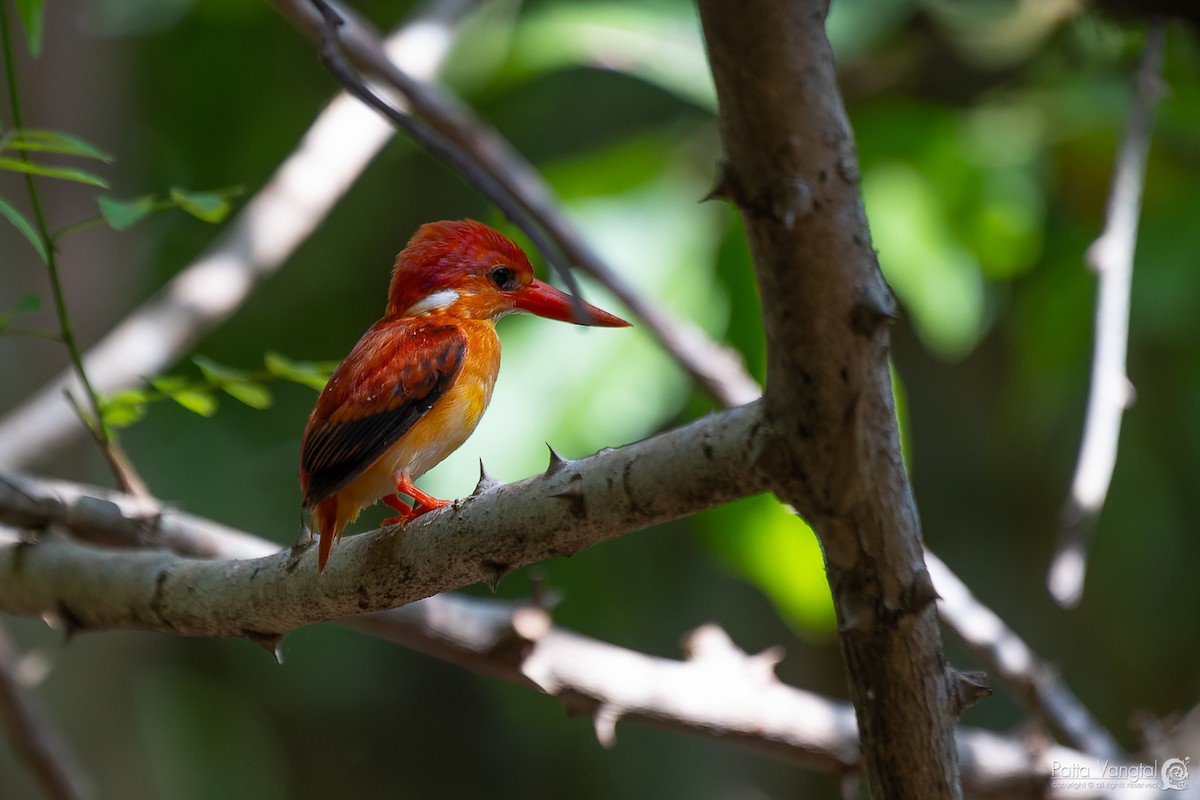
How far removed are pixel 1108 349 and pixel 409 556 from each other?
4.03 ft

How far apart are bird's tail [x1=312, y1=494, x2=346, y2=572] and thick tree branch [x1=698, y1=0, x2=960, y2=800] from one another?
1.87 feet

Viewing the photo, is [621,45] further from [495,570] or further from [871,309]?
[871,309]

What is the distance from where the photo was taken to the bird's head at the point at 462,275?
5.02ft

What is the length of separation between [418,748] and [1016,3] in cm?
355

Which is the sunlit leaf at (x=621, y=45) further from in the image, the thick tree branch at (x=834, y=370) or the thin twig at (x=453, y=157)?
the thick tree branch at (x=834, y=370)

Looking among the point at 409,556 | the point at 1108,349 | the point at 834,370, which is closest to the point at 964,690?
the point at 834,370

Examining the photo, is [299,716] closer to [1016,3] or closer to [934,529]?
[934,529]

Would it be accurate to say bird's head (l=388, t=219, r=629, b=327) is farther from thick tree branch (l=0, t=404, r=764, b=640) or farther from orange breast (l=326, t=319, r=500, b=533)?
thick tree branch (l=0, t=404, r=764, b=640)

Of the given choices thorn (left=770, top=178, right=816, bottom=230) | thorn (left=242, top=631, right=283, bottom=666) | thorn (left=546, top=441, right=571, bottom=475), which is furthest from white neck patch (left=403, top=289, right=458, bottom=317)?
thorn (left=770, top=178, right=816, bottom=230)

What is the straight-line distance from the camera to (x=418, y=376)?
4.66 feet

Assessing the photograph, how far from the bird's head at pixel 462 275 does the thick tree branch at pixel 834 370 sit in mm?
775

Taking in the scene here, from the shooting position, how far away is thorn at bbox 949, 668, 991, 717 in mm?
899

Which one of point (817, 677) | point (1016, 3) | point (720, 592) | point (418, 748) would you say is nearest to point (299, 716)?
point (418, 748)

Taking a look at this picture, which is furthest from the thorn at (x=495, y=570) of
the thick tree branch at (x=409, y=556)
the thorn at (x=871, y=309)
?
the thorn at (x=871, y=309)
